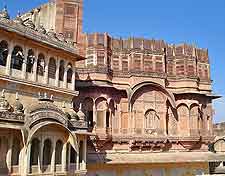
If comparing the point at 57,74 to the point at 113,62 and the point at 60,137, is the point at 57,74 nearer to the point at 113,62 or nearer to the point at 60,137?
the point at 60,137

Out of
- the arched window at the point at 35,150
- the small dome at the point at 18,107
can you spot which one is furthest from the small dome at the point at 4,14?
the arched window at the point at 35,150

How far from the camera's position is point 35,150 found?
570 inches

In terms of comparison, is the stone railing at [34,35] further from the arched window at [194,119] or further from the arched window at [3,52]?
the arched window at [194,119]

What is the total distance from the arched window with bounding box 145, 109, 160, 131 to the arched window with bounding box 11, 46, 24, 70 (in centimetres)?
1044

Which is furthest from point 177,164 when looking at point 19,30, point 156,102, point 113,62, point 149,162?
point 19,30

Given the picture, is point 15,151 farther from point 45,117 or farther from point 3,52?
point 3,52

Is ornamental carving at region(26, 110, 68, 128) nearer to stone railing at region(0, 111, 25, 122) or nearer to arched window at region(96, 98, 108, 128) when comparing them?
stone railing at region(0, 111, 25, 122)

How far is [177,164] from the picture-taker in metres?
22.7

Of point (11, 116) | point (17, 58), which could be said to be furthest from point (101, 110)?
point (11, 116)

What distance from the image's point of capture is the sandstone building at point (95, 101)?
1430 cm

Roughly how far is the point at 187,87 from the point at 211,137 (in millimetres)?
4124

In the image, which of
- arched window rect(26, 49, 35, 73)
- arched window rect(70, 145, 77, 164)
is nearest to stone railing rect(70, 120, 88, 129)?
arched window rect(70, 145, 77, 164)

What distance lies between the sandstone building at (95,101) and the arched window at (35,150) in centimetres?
4

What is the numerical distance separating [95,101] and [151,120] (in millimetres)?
4571
